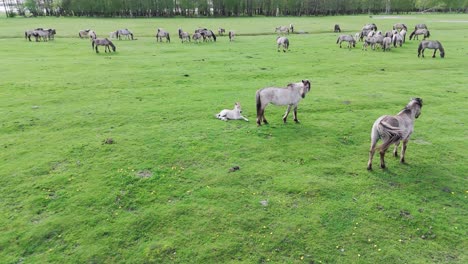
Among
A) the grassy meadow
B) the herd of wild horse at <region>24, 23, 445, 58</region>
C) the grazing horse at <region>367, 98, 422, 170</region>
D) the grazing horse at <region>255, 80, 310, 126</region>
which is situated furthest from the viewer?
the herd of wild horse at <region>24, 23, 445, 58</region>

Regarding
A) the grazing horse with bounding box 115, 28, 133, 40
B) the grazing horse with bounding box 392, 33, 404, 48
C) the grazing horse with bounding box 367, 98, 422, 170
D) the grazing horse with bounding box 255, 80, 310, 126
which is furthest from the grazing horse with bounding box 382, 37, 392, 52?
the grazing horse with bounding box 115, 28, 133, 40

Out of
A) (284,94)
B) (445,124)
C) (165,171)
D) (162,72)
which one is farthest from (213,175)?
(162,72)

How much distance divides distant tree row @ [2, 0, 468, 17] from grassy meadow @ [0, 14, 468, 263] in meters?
80.5

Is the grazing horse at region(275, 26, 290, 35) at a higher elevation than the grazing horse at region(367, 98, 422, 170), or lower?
higher

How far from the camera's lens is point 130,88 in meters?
20.1

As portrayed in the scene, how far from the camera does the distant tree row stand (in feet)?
305

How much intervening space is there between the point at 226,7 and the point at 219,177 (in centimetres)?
9569

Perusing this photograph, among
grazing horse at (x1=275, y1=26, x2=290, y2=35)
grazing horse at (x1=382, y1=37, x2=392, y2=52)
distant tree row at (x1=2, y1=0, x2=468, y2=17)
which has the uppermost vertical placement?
distant tree row at (x1=2, y1=0, x2=468, y2=17)

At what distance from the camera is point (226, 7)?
9700 cm

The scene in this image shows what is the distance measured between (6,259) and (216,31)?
54.9 m

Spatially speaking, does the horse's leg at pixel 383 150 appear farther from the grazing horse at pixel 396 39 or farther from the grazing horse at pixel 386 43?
the grazing horse at pixel 396 39

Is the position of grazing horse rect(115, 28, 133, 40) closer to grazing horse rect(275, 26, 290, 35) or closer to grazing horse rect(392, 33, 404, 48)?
grazing horse rect(275, 26, 290, 35)

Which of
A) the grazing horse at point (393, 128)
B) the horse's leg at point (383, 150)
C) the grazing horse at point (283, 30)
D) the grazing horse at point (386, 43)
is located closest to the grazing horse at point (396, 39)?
the grazing horse at point (386, 43)

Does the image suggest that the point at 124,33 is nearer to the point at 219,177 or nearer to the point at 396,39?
the point at 396,39
